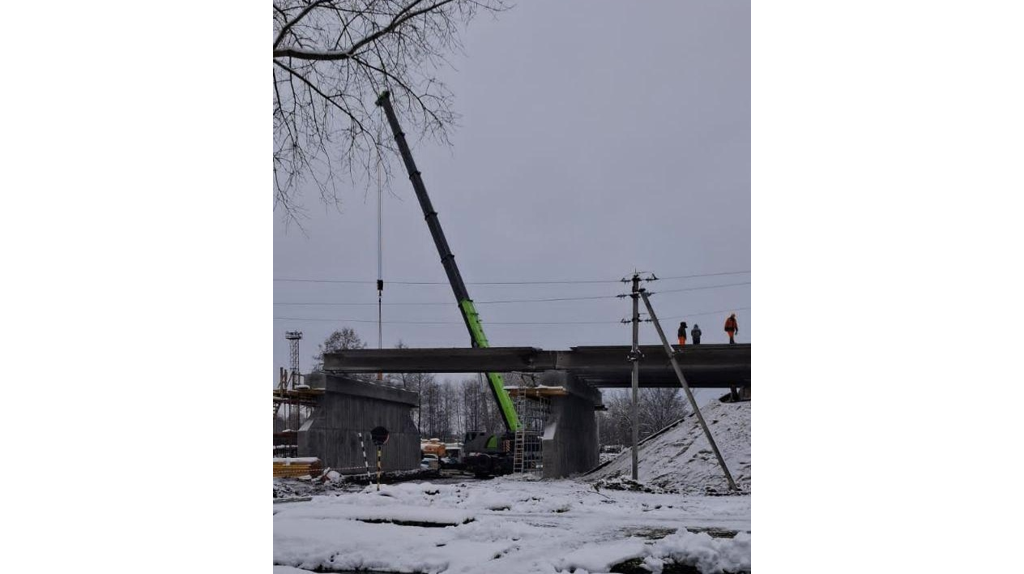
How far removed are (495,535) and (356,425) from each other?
979 centimetres

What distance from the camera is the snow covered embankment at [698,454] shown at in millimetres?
8320

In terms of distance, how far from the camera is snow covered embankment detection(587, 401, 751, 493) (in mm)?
8320

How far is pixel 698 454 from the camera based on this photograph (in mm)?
10828

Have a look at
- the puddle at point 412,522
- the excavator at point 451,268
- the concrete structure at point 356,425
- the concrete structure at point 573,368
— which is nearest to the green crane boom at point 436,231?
the excavator at point 451,268

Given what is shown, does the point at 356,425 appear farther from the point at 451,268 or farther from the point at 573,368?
the point at 451,268

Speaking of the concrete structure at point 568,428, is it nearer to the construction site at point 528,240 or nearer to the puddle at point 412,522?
the construction site at point 528,240

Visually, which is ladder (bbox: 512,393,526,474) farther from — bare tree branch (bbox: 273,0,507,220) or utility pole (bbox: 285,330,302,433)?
bare tree branch (bbox: 273,0,507,220)

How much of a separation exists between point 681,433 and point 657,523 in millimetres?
5425

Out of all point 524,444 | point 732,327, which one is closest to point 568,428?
point 524,444

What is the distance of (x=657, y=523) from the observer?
5.83m
